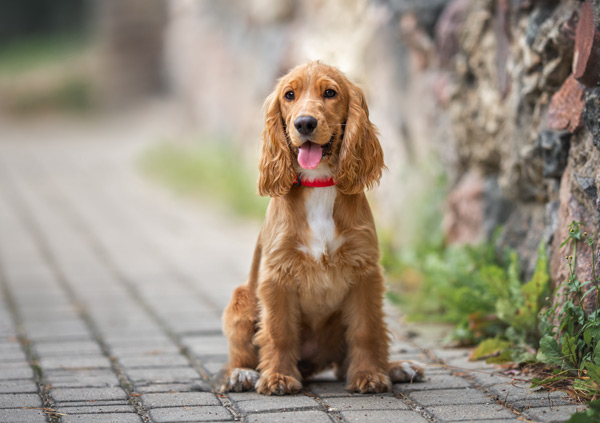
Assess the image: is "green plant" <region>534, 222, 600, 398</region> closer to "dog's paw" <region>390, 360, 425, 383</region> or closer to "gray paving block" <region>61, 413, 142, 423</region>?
"dog's paw" <region>390, 360, 425, 383</region>

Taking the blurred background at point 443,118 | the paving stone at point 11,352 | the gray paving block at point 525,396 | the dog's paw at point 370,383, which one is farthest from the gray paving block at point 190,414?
the blurred background at point 443,118

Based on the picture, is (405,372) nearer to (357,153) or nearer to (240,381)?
(240,381)

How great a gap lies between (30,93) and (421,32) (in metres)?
16.0

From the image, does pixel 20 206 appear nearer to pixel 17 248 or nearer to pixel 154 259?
pixel 17 248

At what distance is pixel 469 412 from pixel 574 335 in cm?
68

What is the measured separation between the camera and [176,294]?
19.8 feet

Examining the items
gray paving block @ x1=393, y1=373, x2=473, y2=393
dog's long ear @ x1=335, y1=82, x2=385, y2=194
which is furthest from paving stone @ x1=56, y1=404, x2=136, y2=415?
dog's long ear @ x1=335, y1=82, x2=385, y2=194

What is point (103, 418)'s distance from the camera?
3.26m

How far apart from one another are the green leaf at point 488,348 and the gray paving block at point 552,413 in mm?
873

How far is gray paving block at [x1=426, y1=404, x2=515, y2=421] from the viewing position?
10.5 feet

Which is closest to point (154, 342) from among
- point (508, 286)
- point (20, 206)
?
point (508, 286)

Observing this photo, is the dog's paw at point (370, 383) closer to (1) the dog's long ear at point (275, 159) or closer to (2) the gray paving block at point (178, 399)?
(2) the gray paving block at point (178, 399)

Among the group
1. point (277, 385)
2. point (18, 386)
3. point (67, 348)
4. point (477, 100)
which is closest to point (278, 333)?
point (277, 385)

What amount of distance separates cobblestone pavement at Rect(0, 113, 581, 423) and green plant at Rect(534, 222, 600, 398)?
122mm
